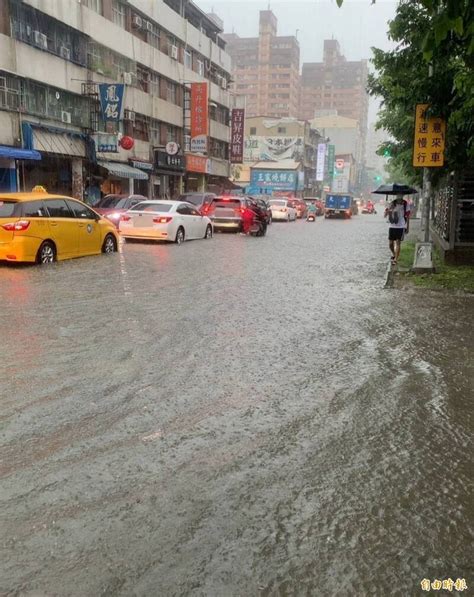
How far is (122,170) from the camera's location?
3175cm

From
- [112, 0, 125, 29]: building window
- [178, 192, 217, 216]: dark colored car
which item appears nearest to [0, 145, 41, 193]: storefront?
[178, 192, 217, 216]: dark colored car

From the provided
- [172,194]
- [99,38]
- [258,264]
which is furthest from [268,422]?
[172,194]

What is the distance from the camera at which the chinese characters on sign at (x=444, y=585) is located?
103 inches

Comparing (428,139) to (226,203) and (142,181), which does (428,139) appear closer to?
(226,203)

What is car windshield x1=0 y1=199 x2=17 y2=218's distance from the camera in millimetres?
12109

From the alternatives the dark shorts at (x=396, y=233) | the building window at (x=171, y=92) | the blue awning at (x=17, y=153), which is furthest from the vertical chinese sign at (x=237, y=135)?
the dark shorts at (x=396, y=233)

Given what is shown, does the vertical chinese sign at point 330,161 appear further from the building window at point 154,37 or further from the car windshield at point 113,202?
the car windshield at point 113,202

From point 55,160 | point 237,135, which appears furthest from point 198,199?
point 237,135

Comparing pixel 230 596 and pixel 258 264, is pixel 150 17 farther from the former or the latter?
pixel 230 596

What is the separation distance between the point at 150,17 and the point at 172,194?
12172 millimetres

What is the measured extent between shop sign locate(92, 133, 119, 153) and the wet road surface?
22.1 metres

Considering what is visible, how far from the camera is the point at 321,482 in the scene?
3.58 m

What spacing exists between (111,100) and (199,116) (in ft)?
47.4

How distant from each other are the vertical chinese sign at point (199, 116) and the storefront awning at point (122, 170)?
28.6 ft
